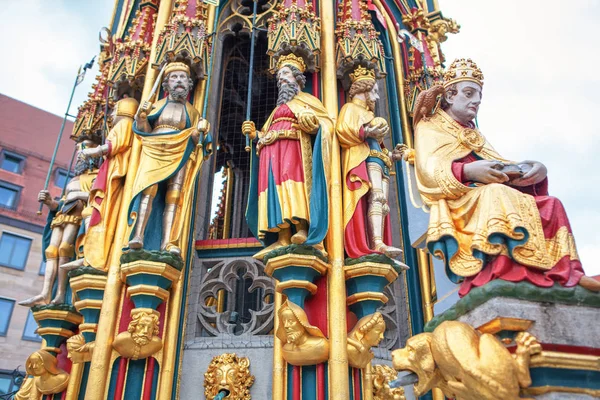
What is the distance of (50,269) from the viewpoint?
8.34 meters

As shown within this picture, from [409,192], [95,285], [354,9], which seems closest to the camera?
[409,192]

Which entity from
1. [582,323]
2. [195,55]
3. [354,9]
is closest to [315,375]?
[582,323]

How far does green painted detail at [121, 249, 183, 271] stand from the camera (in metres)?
6.42

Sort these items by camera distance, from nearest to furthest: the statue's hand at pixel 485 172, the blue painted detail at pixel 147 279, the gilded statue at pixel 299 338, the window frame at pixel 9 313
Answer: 1. the statue's hand at pixel 485 172
2. the gilded statue at pixel 299 338
3. the blue painted detail at pixel 147 279
4. the window frame at pixel 9 313

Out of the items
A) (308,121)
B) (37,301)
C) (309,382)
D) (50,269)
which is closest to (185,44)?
(308,121)

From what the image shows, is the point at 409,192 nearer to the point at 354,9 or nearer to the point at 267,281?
the point at 267,281

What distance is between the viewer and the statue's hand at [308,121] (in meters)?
6.80

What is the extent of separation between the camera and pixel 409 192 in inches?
179

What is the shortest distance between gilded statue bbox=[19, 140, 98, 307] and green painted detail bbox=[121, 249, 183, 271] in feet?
7.22

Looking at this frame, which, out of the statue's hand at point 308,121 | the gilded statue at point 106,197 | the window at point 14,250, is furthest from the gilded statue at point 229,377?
the window at point 14,250

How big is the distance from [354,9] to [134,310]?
5.64 m

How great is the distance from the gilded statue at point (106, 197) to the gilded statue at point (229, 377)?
1854 mm

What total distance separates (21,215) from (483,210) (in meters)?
24.6

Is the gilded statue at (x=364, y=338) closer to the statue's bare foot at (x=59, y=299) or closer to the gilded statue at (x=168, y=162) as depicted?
the gilded statue at (x=168, y=162)
